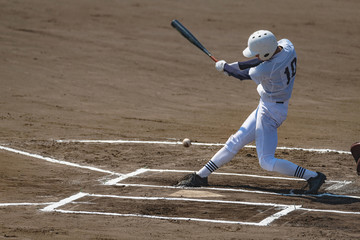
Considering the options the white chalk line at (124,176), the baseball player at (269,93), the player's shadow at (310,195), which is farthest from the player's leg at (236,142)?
the white chalk line at (124,176)

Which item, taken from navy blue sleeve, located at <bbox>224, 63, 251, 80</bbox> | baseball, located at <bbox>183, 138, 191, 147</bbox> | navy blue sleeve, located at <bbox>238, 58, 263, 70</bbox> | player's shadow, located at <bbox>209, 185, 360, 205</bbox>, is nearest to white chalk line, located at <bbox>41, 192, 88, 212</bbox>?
player's shadow, located at <bbox>209, 185, 360, 205</bbox>

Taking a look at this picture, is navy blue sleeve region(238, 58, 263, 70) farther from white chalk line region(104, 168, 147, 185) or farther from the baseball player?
white chalk line region(104, 168, 147, 185)

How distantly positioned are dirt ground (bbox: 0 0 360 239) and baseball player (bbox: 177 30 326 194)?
1.28ft

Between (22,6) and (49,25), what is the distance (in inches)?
81.7

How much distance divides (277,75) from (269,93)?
0.30m

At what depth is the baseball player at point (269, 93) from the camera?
8844 millimetres

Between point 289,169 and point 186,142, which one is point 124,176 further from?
point 289,169

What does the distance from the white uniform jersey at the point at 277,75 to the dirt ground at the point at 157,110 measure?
1274 millimetres

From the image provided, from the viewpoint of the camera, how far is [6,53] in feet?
63.0

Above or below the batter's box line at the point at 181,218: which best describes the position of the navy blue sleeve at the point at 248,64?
above

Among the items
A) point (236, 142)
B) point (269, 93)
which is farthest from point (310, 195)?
point (269, 93)

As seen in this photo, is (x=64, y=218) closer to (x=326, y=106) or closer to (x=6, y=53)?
(x=326, y=106)

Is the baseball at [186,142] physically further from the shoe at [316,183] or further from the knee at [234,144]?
the shoe at [316,183]

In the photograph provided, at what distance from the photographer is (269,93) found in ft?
29.8
